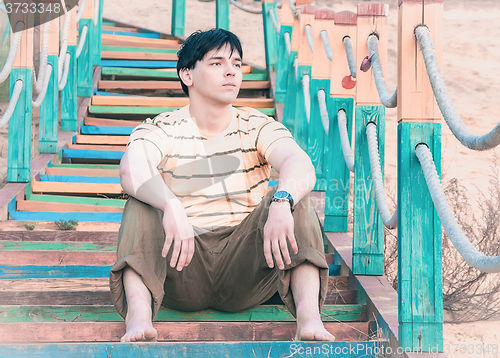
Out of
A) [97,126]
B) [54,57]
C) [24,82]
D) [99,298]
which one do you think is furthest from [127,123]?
[99,298]

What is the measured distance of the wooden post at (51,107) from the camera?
4.41 m

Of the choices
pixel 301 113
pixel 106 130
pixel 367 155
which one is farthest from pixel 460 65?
pixel 367 155

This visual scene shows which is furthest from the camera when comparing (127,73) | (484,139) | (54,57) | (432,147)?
(127,73)

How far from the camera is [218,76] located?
2168 mm

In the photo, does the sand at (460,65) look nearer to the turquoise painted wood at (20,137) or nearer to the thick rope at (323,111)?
the thick rope at (323,111)

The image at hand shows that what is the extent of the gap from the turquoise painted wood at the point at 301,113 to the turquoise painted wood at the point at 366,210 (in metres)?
1.62

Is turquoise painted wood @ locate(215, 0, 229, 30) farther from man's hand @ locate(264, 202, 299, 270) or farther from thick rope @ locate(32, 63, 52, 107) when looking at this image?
man's hand @ locate(264, 202, 299, 270)

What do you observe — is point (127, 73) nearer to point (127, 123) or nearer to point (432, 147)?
point (127, 123)

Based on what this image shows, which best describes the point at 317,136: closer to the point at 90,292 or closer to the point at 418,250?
the point at 90,292

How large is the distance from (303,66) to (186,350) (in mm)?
2852

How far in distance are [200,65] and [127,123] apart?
9.62ft

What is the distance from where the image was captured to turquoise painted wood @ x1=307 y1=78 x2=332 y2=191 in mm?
3676

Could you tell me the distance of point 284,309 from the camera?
7.20 feet

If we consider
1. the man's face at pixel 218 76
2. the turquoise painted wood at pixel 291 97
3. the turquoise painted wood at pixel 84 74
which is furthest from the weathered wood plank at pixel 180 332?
the turquoise painted wood at pixel 84 74
